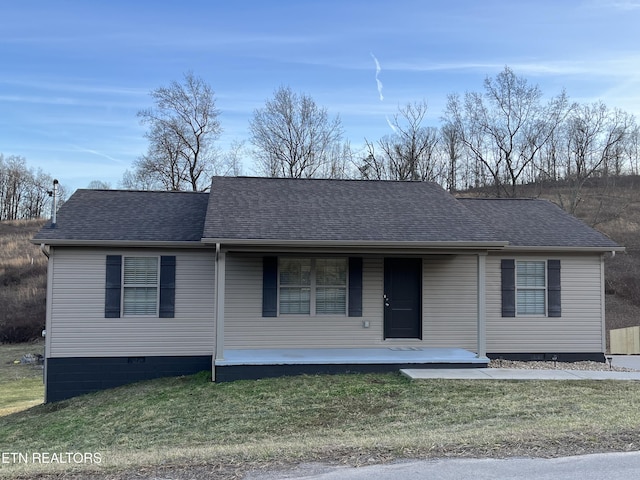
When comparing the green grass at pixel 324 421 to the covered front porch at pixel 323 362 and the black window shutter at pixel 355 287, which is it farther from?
the black window shutter at pixel 355 287

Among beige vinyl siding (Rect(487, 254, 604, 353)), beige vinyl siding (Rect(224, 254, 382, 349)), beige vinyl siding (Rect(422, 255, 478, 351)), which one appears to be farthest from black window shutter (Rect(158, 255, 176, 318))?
beige vinyl siding (Rect(487, 254, 604, 353))

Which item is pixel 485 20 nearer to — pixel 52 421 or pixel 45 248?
pixel 45 248

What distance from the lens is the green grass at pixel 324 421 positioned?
5449mm

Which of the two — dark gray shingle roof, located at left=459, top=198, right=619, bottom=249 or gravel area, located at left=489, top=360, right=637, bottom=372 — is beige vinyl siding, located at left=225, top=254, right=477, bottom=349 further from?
dark gray shingle roof, located at left=459, top=198, right=619, bottom=249

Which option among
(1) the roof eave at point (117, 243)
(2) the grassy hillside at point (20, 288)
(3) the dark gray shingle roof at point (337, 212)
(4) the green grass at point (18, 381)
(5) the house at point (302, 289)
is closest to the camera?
(3) the dark gray shingle roof at point (337, 212)

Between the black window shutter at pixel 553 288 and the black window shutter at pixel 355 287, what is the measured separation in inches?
162

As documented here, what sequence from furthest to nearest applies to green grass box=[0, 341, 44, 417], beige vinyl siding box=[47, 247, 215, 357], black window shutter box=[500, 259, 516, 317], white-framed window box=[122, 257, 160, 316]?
green grass box=[0, 341, 44, 417], black window shutter box=[500, 259, 516, 317], white-framed window box=[122, 257, 160, 316], beige vinyl siding box=[47, 247, 215, 357]

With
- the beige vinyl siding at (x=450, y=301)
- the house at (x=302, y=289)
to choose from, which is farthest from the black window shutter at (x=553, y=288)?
the beige vinyl siding at (x=450, y=301)

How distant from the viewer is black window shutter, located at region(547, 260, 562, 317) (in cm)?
1207

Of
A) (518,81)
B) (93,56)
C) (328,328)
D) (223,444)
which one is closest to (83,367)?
(328,328)

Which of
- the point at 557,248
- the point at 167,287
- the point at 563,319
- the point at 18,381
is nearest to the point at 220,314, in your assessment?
→ the point at 167,287

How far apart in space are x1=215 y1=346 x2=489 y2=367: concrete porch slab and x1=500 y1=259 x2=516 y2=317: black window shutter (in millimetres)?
1496

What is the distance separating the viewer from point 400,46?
22406mm

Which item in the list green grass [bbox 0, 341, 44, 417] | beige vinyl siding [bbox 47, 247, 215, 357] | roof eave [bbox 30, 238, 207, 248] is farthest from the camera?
green grass [bbox 0, 341, 44, 417]
